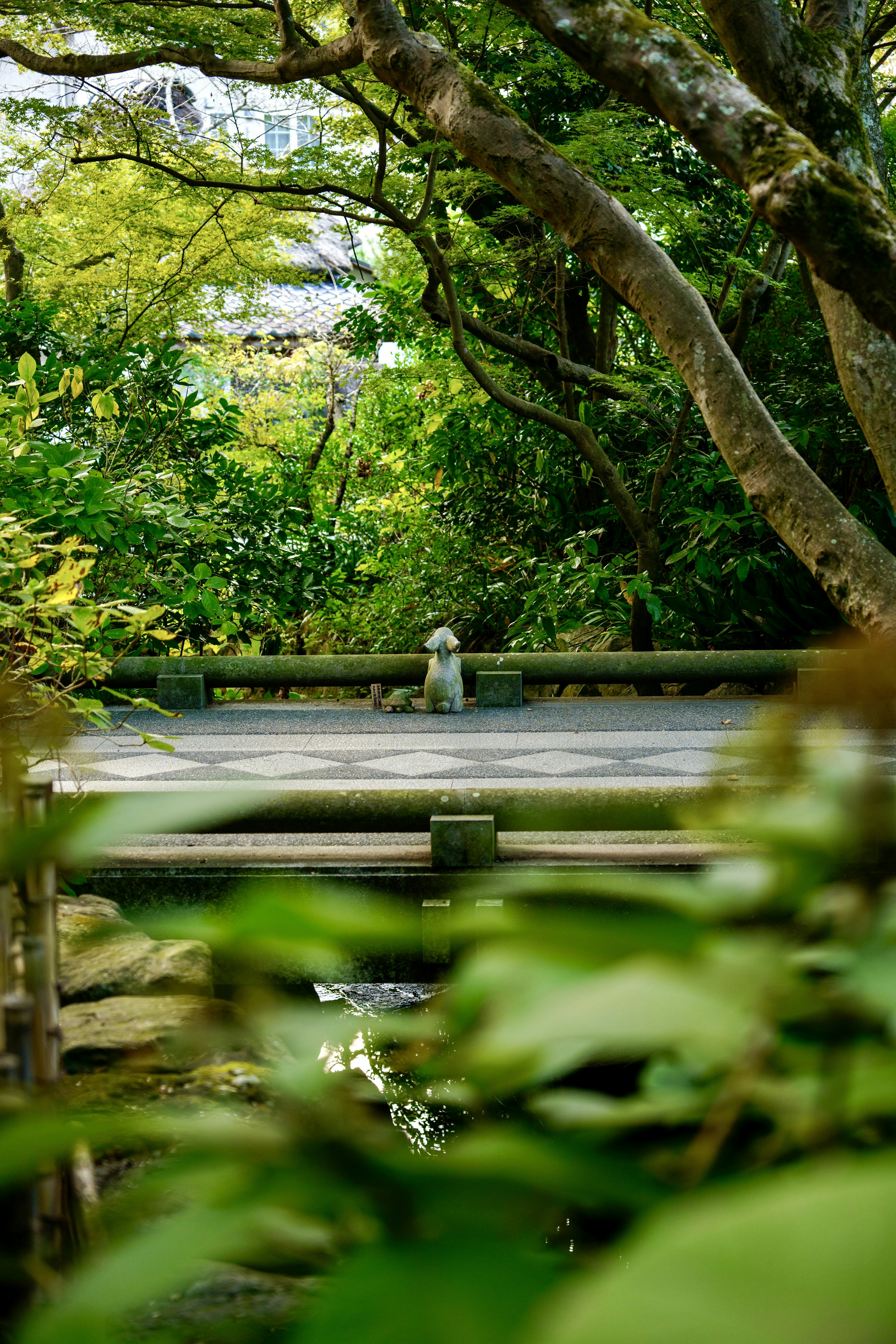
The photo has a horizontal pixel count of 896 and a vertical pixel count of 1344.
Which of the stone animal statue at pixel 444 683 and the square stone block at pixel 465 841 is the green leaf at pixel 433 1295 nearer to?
the square stone block at pixel 465 841

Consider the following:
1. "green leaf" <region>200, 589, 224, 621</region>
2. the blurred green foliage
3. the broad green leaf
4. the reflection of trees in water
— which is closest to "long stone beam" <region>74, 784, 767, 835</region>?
the reflection of trees in water

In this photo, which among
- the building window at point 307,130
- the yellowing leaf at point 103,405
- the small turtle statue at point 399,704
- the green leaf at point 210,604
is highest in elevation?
the building window at point 307,130

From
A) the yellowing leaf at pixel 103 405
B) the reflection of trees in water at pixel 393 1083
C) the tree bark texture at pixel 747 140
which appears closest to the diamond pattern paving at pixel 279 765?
the yellowing leaf at pixel 103 405

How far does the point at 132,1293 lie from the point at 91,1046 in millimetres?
1552

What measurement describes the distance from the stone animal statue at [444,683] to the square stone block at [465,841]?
2.81 metres

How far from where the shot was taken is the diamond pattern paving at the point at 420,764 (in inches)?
178

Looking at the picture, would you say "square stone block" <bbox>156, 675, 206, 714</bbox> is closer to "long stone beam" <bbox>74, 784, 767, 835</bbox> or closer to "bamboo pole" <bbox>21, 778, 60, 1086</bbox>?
"long stone beam" <bbox>74, 784, 767, 835</bbox>

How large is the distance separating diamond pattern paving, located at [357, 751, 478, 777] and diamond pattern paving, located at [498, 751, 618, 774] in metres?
0.19

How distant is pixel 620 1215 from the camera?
1.32 ft

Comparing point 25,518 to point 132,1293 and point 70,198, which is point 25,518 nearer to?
point 132,1293

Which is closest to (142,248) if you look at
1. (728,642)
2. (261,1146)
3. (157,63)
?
(157,63)

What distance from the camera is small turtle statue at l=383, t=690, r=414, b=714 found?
6.18 meters

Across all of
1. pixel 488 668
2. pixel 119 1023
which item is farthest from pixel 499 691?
pixel 119 1023

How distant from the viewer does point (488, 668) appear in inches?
243
